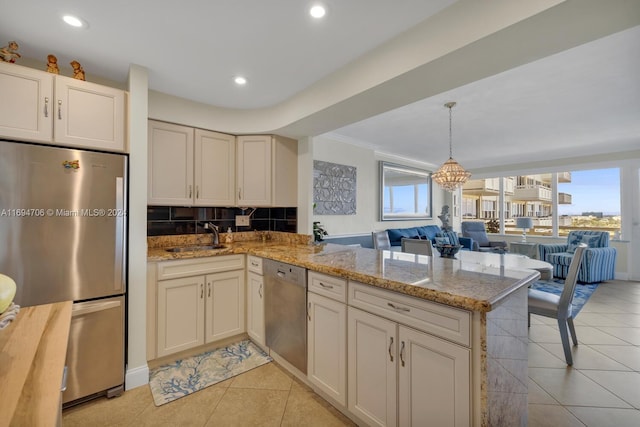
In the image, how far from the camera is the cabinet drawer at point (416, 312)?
1.20 m

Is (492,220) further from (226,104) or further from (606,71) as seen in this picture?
(226,104)

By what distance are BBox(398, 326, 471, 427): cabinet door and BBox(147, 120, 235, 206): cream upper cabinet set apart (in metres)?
2.33

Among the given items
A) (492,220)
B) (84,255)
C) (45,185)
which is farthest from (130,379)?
(492,220)

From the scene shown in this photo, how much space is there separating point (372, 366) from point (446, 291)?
2.11ft

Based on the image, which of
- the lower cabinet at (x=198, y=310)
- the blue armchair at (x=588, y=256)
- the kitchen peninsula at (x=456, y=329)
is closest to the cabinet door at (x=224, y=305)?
the lower cabinet at (x=198, y=310)

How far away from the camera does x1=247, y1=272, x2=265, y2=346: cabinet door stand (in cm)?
253

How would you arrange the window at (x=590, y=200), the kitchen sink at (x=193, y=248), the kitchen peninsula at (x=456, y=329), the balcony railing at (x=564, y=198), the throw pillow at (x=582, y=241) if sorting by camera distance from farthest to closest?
the balcony railing at (x=564, y=198) < the window at (x=590, y=200) < the throw pillow at (x=582, y=241) < the kitchen sink at (x=193, y=248) < the kitchen peninsula at (x=456, y=329)

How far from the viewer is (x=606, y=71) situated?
2.65 metres

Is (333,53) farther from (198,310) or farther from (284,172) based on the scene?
(198,310)

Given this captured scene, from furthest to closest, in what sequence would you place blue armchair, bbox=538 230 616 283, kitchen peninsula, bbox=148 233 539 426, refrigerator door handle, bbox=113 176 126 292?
1. blue armchair, bbox=538 230 616 283
2. refrigerator door handle, bbox=113 176 126 292
3. kitchen peninsula, bbox=148 233 539 426

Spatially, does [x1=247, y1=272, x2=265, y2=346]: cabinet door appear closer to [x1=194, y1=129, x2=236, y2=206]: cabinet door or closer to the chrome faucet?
the chrome faucet

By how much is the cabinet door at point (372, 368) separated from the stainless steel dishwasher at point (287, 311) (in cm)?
48

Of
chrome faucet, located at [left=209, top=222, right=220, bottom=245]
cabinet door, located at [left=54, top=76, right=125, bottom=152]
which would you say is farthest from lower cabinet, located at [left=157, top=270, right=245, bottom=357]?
cabinet door, located at [left=54, top=76, right=125, bottom=152]

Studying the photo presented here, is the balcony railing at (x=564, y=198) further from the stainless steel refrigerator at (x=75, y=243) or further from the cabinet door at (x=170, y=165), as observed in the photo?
the stainless steel refrigerator at (x=75, y=243)
